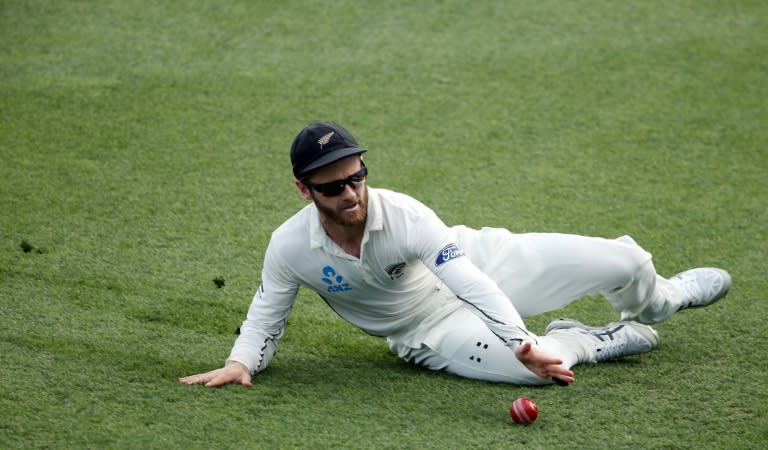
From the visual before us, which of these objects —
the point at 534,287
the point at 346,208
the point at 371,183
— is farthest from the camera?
the point at 371,183

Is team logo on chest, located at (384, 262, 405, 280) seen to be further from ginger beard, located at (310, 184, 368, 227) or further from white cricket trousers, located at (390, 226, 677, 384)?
white cricket trousers, located at (390, 226, 677, 384)

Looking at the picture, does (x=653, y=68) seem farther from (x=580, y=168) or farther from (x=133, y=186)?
(x=133, y=186)

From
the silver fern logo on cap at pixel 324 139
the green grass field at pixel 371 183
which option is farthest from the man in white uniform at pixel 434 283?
the green grass field at pixel 371 183

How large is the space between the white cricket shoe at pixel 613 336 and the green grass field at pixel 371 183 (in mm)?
69

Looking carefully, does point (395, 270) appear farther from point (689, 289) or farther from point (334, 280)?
point (689, 289)

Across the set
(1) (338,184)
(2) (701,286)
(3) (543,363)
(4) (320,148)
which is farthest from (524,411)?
(2) (701,286)

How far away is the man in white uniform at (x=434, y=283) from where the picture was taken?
147 inches

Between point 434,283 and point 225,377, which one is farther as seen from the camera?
point 434,283

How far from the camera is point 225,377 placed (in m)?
3.90

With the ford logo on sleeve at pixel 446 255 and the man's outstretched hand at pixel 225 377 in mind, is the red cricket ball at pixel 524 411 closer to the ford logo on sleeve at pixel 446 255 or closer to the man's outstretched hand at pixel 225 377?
the ford logo on sleeve at pixel 446 255

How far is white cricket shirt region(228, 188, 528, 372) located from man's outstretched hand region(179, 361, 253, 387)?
3 centimetres

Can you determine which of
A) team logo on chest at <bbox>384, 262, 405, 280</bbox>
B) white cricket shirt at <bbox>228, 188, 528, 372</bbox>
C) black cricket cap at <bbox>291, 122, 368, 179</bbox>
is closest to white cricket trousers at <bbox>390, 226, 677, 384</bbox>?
white cricket shirt at <bbox>228, 188, 528, 372</bbox>

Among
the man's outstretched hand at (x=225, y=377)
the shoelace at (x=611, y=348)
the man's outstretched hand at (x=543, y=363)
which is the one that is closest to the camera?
the man's outstretched hand at (x=543, y=363)

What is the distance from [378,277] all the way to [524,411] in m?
0.74
